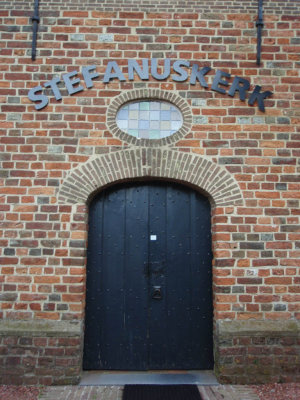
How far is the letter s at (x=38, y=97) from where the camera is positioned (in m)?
4.75

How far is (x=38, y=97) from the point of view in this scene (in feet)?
15.6

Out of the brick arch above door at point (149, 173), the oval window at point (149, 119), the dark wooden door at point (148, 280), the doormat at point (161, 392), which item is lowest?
the doormat at point (161, 392)

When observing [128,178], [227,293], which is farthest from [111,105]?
[227,293]

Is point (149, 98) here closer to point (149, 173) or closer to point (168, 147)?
point (168, 147)

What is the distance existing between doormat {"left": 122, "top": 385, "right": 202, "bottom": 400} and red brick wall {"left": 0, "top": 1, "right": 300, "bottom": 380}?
24.9 inches

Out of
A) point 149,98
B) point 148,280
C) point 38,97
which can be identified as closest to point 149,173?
point 149,98

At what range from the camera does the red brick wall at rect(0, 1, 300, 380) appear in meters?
4.50

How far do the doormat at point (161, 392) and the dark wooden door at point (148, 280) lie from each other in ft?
1.48

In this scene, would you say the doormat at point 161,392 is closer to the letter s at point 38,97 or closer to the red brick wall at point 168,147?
the red brick wall at point 168,147

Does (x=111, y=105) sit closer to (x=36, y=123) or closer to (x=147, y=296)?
(x=36, y=123)

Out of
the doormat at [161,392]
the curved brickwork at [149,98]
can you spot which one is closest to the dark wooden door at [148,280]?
the doormat at [161,392]

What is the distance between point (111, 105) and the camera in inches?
189

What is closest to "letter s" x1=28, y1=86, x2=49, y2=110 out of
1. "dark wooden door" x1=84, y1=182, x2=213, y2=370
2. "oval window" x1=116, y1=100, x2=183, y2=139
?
"oval window" x1=116, y1=100, x2=183, y2=139

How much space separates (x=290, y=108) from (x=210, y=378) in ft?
12.3
